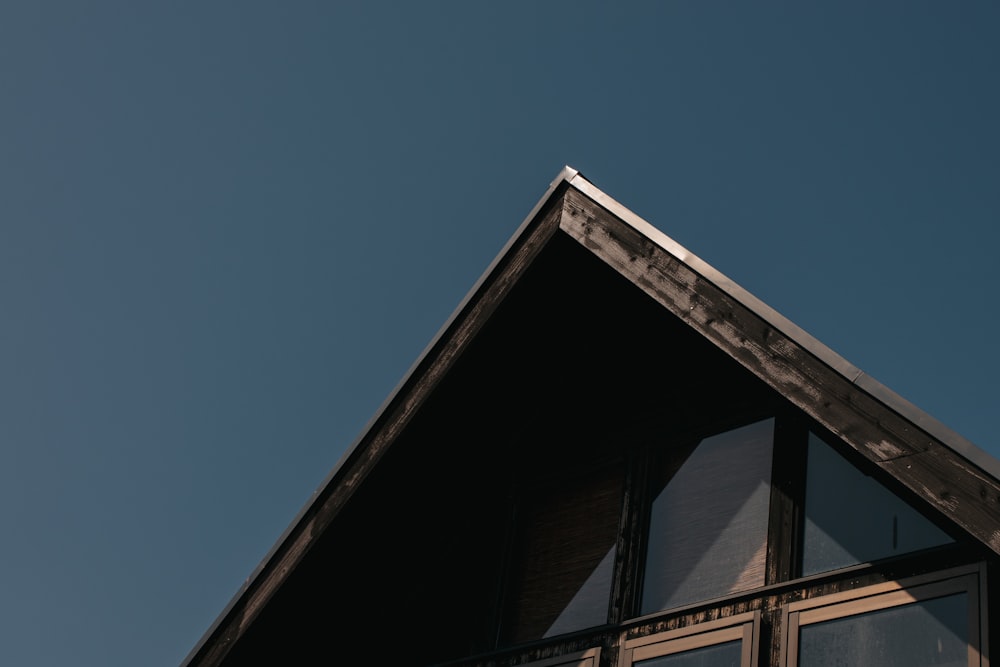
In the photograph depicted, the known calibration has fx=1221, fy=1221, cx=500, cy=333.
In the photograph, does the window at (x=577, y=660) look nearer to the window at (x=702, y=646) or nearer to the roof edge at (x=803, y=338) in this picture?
the window at (x=702, y=646)

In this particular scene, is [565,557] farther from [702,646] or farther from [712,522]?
[702,646]

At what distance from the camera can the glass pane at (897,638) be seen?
5.52 meters

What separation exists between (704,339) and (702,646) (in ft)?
6.27

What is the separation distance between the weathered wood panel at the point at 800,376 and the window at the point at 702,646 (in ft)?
4.27

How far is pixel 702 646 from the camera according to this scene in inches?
256

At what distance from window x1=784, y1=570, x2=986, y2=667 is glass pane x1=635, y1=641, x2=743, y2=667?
0.34 metres

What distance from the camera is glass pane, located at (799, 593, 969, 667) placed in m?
5.52

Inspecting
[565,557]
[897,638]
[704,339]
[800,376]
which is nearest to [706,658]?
[897,638]

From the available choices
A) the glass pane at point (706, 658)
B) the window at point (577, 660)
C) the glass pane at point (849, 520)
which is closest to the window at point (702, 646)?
the glass pane at point (706, 658)

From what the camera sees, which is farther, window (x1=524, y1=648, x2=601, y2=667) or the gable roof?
window (x1=524, y1=648, x2=601, y2=667)

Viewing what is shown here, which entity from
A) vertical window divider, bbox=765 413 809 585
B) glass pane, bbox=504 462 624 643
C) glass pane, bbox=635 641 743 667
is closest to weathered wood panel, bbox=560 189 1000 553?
vertical window divider, bbox=765 413 809 585

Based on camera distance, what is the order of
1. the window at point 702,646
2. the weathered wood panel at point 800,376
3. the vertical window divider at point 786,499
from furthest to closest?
the vertical window divider at point 786,499 < the window at point 702,646 < the weathered wood panel at point 800,376

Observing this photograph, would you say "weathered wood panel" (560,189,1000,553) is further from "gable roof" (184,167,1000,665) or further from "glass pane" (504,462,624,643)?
"glass pane" (504,462,624,643)

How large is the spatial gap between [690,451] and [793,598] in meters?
1.45
